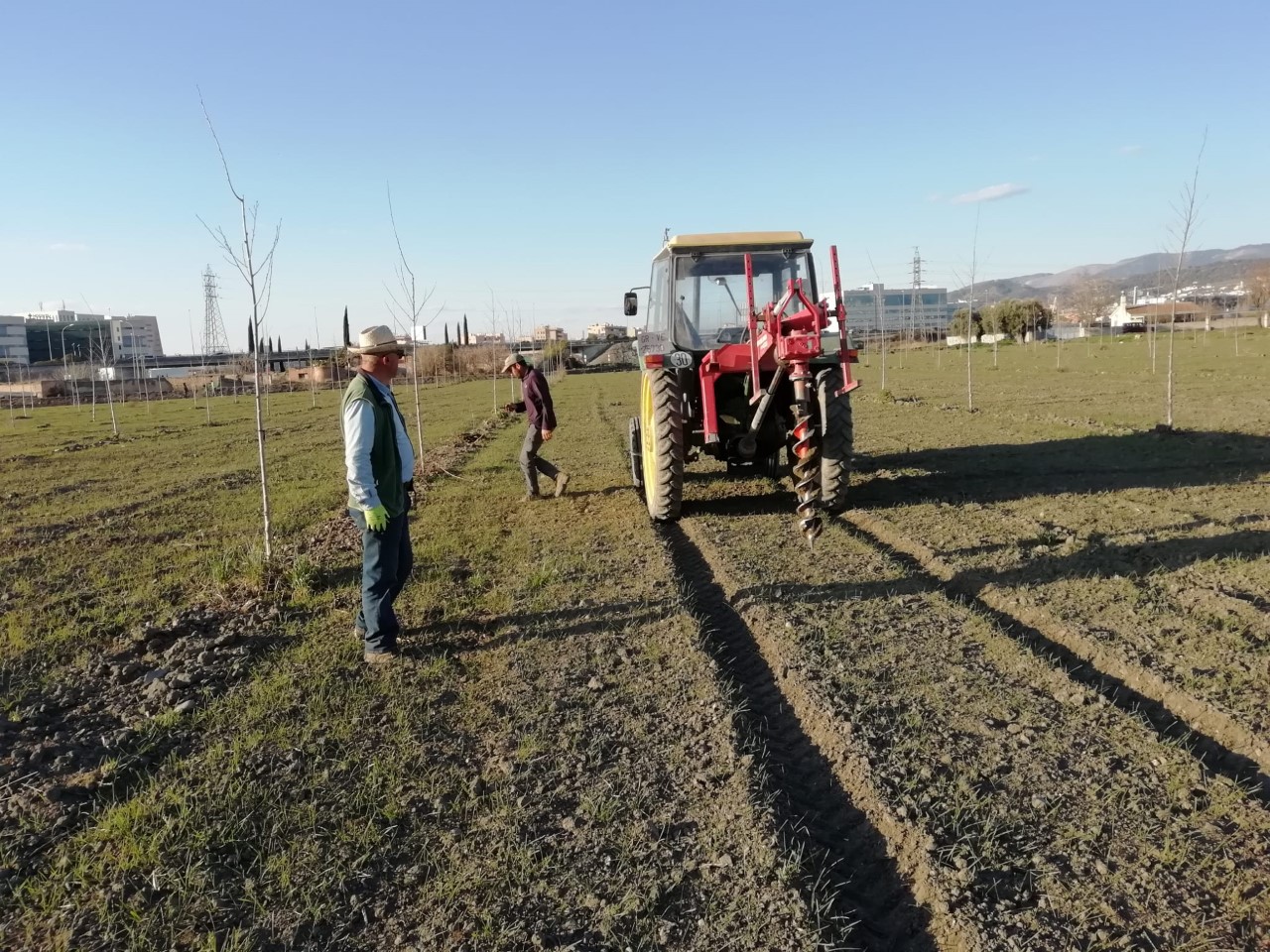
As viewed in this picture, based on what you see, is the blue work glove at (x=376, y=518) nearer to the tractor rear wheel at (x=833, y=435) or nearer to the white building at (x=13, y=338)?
the tractor rear wheel at (x=833, y=435)

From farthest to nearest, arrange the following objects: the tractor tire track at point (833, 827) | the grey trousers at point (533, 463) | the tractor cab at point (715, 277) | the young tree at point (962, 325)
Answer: the young tree at point (962, 325) → the grey trousers at point (533, 463) → the tractor cab at point (715, 277) → the tractor tire track at point (833, 827)

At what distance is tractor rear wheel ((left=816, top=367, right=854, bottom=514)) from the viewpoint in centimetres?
755

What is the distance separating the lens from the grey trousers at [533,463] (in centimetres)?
900

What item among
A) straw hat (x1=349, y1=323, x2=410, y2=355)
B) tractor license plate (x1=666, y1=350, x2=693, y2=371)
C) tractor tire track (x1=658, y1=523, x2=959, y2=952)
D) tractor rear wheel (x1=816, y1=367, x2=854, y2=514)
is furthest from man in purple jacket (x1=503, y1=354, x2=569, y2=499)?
tractor tire track (x1=658, y1=523, x2=959, y2=952)

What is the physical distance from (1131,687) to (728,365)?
437cm

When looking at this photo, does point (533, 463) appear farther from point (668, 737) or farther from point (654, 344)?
point (668, 737)

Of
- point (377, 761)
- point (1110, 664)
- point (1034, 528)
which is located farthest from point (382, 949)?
point (1034, 528)

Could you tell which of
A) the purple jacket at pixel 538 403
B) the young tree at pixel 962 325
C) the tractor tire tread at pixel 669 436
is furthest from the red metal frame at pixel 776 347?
the young tree at pixel 962 325

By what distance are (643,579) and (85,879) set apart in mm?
3809

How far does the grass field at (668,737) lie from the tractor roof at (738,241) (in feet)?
8.78

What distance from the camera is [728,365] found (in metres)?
7.45

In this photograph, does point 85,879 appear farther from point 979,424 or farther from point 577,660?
point 979,424

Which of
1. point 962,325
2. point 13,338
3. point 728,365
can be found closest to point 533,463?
point 728,365

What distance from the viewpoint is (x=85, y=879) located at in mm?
2764
